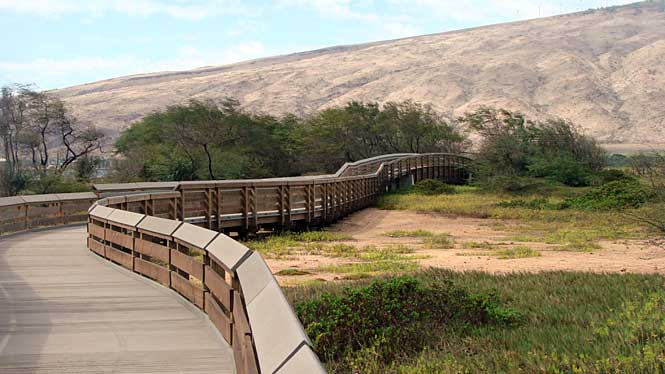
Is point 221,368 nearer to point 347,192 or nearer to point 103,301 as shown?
point 103,301

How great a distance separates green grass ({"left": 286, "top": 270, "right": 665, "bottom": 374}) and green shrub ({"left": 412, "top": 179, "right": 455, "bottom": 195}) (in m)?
35.0

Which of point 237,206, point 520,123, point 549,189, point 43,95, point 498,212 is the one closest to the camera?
point 237,206

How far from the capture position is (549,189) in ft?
155

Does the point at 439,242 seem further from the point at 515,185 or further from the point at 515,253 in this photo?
the point at 515,185

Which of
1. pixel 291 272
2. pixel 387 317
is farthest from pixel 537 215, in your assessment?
pixel 387 317

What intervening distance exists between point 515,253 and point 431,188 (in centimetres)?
2754

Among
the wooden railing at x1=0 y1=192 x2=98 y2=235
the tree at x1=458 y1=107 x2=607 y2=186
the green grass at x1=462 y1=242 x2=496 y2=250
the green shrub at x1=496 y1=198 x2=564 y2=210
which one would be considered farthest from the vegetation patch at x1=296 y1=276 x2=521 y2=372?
the tree at x1=458 y1=107 x2=607 y2=186

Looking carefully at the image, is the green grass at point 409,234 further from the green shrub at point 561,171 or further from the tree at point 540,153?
the green shrub at point 561,171

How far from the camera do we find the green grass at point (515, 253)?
2133 centimetres

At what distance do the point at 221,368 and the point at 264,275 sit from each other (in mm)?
2155

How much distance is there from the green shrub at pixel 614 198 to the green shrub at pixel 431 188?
10166 mm

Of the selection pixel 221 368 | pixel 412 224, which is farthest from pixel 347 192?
pixel 221 368

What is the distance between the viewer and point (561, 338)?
29.4 feet

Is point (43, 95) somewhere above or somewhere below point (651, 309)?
above
